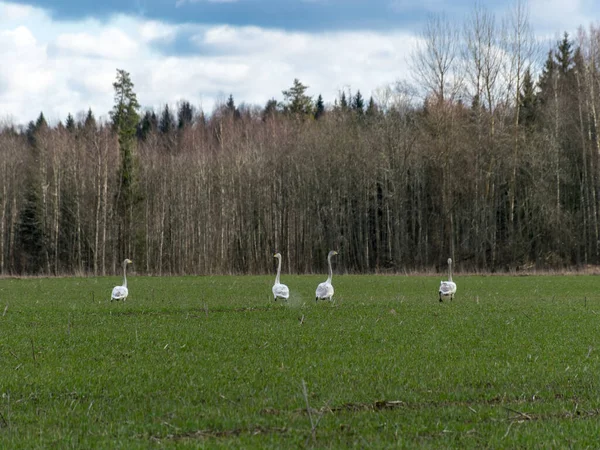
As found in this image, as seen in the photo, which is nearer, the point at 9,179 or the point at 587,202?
the point at 587,202

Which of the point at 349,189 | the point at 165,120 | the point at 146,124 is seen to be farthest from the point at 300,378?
the point at 165,120

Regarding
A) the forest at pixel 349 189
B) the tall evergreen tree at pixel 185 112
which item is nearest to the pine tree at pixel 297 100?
the forest at pixel 349 189

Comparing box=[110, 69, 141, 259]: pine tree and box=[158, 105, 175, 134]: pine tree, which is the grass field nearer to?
box=[110, 69, 141, 259]: pine tree

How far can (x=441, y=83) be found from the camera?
60.7 meters

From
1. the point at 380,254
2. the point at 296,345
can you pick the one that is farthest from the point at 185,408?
the point at 380,254

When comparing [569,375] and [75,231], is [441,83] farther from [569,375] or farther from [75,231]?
[569,375]

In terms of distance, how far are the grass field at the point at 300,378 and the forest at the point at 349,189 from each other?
126 feet

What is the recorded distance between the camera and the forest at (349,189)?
196ft

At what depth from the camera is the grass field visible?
851 centimetres

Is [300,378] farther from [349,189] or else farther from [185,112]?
[185,112]

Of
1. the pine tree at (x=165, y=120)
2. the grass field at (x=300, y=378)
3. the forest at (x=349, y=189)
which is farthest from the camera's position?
the pine tree at (x=165, y=120)

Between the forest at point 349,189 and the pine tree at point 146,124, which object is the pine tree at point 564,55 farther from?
the pine tree at point 146,124

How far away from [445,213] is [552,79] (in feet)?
55.8

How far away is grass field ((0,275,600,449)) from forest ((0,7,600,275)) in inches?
1514
